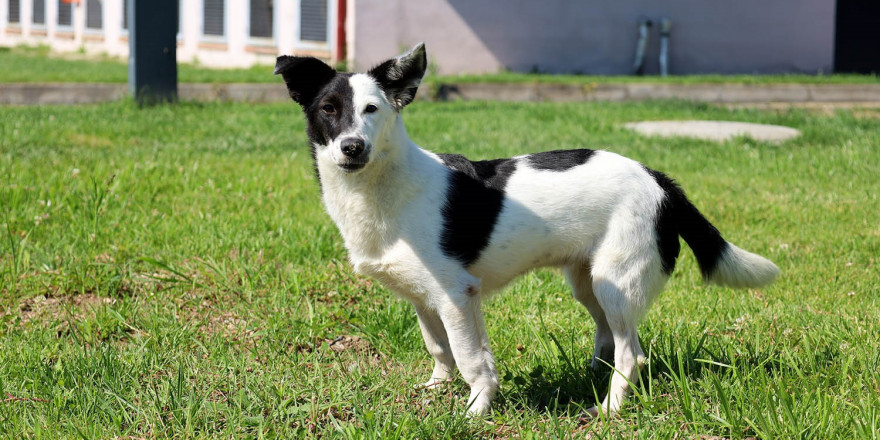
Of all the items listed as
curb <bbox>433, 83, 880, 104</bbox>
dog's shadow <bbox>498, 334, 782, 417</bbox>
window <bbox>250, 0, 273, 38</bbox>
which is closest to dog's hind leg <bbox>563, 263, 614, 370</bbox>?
dog's shadow <bbox>498, 334, 782, 417</bbox>

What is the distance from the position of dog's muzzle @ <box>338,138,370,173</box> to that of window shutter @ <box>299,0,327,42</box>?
13.4 metres

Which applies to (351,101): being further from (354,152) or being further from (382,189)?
(382,189)

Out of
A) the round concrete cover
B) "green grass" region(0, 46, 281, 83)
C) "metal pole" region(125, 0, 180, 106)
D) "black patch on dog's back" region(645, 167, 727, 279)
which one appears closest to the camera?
"black patch on dog's back" region(645, 167, 727, 279)

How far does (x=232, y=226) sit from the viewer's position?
16.0ft

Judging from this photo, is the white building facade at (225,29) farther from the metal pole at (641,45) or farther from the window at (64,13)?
the metal pole at (641,45)

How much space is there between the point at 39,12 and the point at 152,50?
17099mm

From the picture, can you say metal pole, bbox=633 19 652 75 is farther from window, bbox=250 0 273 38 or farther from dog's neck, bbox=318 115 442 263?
dog's neck, bbox=318 115 442 263

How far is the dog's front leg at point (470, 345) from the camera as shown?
286 centimetres

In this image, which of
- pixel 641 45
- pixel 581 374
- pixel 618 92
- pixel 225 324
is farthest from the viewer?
pixel 641 45

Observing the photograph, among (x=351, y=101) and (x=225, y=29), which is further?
(x=225, y=29)

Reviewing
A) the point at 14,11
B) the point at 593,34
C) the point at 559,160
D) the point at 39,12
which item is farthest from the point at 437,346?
the point at 14,11

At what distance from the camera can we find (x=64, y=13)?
23000 millimetres

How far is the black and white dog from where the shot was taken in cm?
286

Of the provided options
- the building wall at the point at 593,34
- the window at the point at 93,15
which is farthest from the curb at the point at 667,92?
the window at the point at 93,15
